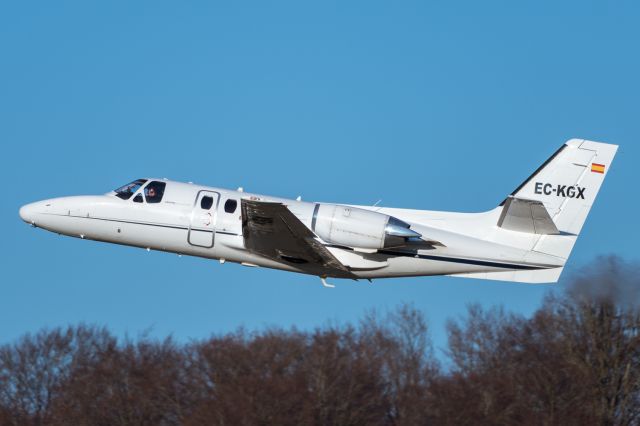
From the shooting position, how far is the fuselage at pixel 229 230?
3117cm

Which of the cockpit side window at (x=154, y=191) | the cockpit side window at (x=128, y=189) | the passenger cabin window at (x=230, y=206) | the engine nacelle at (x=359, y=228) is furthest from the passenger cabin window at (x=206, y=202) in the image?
the engine nacelle at (x=359, y=228)

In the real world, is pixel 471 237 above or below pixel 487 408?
above

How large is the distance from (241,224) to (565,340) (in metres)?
14.9

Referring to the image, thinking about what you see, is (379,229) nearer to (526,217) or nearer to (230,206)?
(526,217)

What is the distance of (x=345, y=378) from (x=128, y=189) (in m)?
12.3

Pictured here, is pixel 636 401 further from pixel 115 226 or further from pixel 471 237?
pixel 115 226

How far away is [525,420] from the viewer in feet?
125

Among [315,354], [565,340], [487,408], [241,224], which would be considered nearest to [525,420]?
[487,408]

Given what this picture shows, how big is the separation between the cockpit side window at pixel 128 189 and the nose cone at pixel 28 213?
8.37 ft

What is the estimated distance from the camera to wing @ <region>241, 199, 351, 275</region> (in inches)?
1172

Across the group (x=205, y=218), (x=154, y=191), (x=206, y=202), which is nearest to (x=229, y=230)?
(x=205, y=218)

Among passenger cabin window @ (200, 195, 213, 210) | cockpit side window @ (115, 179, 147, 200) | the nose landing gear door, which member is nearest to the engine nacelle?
the nose landing gear door

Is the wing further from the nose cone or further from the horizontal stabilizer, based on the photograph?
the nose cone

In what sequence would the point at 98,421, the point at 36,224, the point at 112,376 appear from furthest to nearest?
1. the point at 112,376
2. the point at 98,421
3. the point at 36,224
